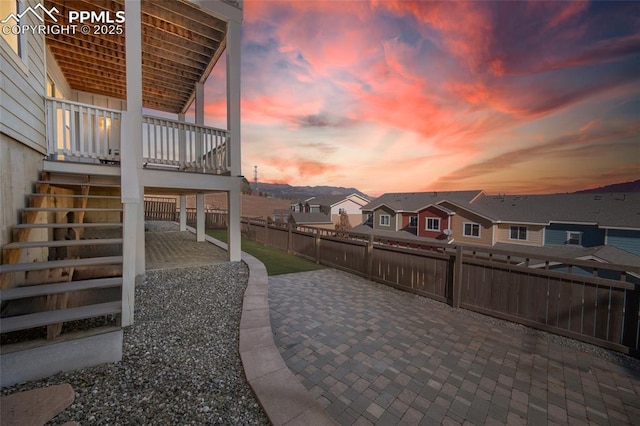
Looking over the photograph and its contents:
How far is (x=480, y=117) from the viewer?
35.9ft

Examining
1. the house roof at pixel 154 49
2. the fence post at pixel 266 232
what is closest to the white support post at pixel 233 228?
the house roof at pixel 154 49

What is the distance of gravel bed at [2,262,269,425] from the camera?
175 centimetres

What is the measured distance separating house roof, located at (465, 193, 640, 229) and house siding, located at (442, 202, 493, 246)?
0.64m

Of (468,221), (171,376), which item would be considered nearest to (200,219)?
(171,376)

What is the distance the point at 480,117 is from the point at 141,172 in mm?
12841

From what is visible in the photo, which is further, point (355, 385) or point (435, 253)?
point (435, 253)

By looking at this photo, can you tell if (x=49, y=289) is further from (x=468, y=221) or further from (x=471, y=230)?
(x=471, y=230)

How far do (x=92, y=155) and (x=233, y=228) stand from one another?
2.82 meters

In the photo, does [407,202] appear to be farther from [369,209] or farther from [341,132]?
[341,132]

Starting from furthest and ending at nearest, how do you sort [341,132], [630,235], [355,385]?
[341,132] → [630,235] → [355,385]

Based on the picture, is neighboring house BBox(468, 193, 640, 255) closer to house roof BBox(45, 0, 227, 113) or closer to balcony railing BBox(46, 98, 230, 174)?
balcony railing BBox(46, 98, 230, 174)

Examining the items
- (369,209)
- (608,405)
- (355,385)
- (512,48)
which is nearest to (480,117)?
(512,48)

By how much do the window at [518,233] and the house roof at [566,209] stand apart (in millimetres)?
738

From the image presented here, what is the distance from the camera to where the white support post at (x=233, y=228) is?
18.7 ft
